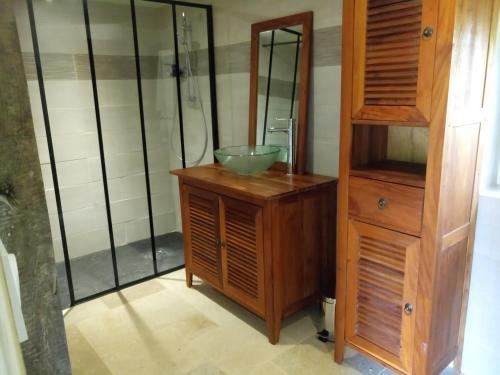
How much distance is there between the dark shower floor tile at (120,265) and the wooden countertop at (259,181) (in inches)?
36.5

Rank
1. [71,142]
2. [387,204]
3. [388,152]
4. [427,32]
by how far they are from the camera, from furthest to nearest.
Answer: [71,142] < [388,152] < [387,204] < [427,32]

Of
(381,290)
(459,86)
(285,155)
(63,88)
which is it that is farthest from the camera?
(63,88)

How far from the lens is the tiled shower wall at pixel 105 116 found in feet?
9.04

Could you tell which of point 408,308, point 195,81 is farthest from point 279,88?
point 408,308

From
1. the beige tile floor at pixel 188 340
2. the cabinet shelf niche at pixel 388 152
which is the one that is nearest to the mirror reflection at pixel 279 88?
the cabinet shelf niche at pixel 388 152

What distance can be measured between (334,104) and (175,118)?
1564mm

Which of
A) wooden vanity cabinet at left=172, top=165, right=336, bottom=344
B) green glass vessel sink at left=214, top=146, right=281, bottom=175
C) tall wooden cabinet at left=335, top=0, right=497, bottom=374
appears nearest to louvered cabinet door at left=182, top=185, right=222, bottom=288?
wooden vanity cabinet at left=172, top=165, right=336, bottom=344

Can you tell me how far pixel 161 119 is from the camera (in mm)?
3268

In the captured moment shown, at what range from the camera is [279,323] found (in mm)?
2020

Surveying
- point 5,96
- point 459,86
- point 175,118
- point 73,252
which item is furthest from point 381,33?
point 73,252

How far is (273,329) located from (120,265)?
1485 millimetres

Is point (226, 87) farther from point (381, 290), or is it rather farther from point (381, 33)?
point (381, 290)

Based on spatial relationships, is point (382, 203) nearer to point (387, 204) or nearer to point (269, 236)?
point (387, 204)

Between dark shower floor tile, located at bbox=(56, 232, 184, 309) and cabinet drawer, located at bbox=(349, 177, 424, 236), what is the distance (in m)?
1.78
